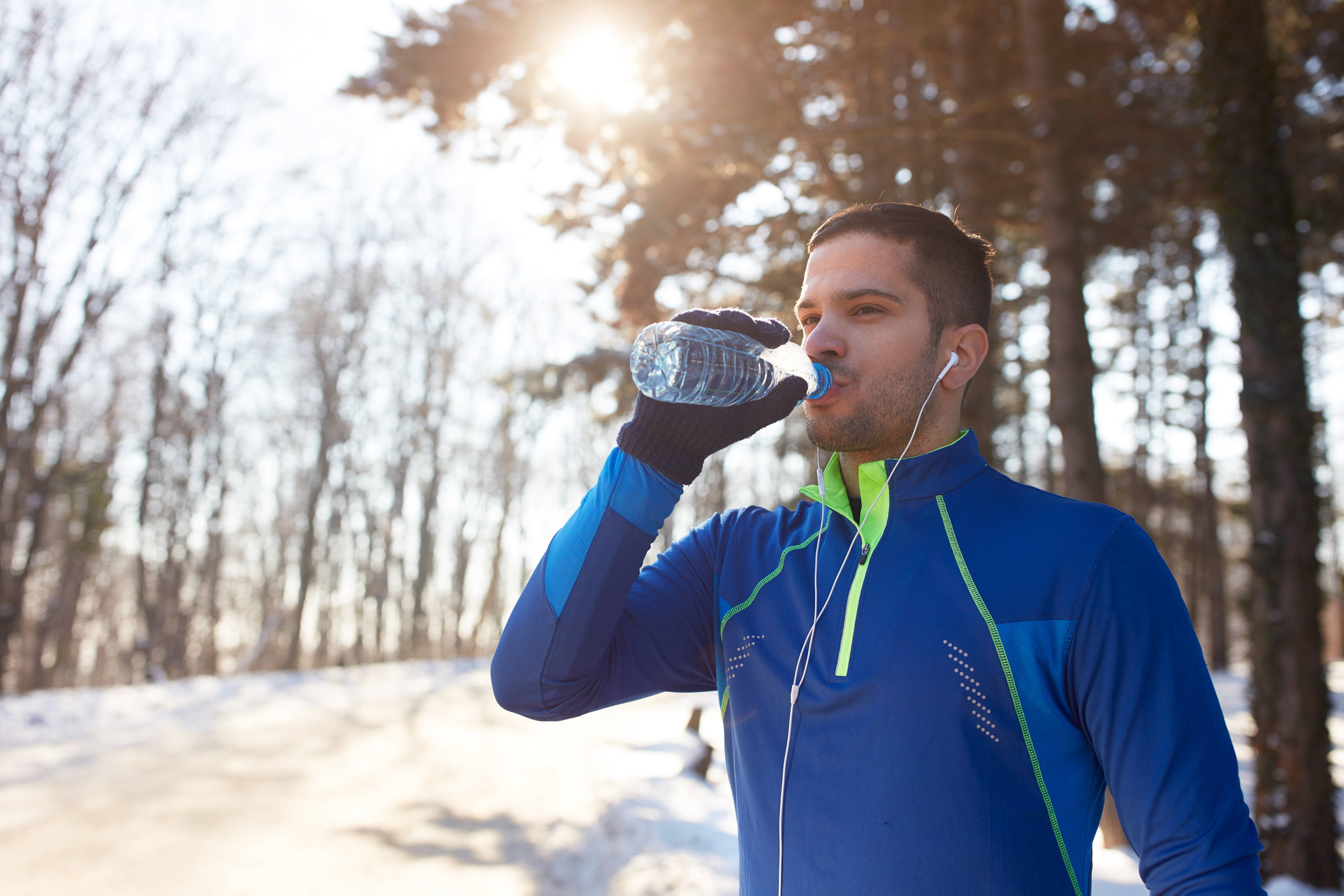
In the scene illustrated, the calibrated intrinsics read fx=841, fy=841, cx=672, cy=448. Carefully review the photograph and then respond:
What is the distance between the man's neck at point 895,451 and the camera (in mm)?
1958

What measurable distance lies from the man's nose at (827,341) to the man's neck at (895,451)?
0.24 meters

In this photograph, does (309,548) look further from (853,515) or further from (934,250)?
(934,250)

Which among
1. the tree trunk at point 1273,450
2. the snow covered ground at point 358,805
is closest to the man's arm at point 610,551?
the snow covered ground at point 358,805

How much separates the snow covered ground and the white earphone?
383 centimetres

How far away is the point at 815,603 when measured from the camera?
176 cm

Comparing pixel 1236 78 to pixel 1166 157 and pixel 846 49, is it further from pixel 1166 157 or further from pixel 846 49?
pixel 846 49

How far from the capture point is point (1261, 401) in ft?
18.7

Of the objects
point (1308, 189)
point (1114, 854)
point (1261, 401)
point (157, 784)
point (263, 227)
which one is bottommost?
point (157, 784)

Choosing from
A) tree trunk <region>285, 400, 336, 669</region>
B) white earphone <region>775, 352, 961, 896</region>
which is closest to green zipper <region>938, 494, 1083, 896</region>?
white earphone <region>775, 352, 961, 896</region>

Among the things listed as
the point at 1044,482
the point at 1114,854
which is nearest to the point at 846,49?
the point at 1114,854

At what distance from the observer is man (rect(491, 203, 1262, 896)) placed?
144cm

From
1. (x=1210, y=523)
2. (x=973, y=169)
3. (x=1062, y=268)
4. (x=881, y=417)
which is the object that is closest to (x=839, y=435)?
(x=881, y=417)

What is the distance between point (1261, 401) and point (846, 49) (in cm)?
458

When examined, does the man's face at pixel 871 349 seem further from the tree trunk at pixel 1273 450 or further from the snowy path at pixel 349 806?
the tree trunk at pixel 1273 450
